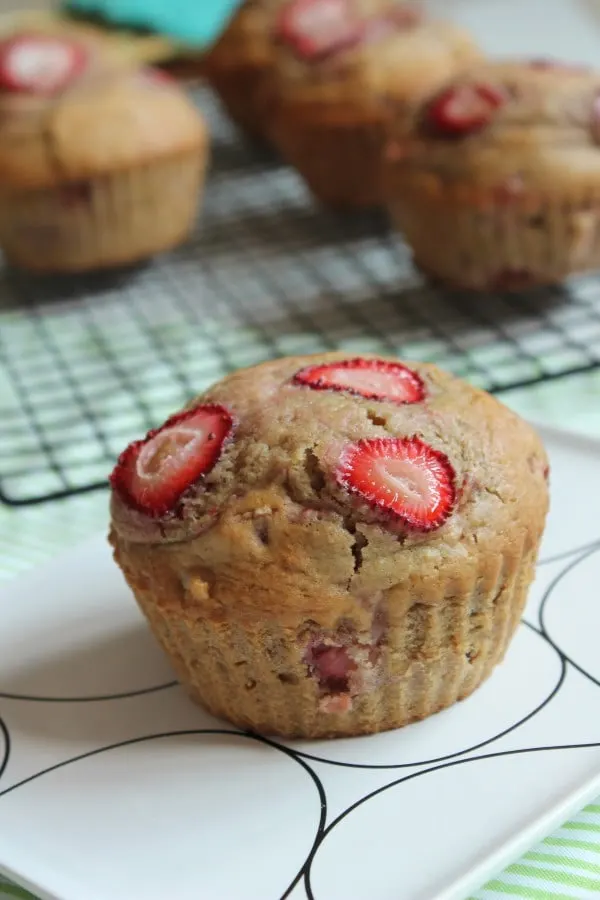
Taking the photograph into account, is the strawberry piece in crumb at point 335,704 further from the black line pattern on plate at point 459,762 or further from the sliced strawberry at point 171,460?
the sliced strawberry at point 171,460

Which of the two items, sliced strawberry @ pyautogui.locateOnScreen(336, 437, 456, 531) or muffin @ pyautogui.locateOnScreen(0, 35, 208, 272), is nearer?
sliced strawberry @ pyautogui.locateOnScreen(336, 437, 456, 531)

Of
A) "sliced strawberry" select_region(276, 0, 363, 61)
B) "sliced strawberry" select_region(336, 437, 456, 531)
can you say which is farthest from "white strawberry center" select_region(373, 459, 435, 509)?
"sliced strawberry" select_region(276, 0, 363, 61)

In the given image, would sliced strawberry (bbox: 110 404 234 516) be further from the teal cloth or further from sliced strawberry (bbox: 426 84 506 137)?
the teal cloth

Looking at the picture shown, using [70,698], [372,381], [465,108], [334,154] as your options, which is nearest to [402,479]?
[372,381]

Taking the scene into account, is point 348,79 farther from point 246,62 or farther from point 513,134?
point 513,134

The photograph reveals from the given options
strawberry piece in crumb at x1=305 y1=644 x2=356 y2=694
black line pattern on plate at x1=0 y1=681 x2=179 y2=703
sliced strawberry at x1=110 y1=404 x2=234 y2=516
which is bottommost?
black line pattern on plate at x1=0 y1=681 x2=179 y2=703

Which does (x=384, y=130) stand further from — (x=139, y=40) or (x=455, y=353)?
(x=139, y=40)

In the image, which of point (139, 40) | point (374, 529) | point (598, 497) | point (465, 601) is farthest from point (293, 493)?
point (139, 40)
